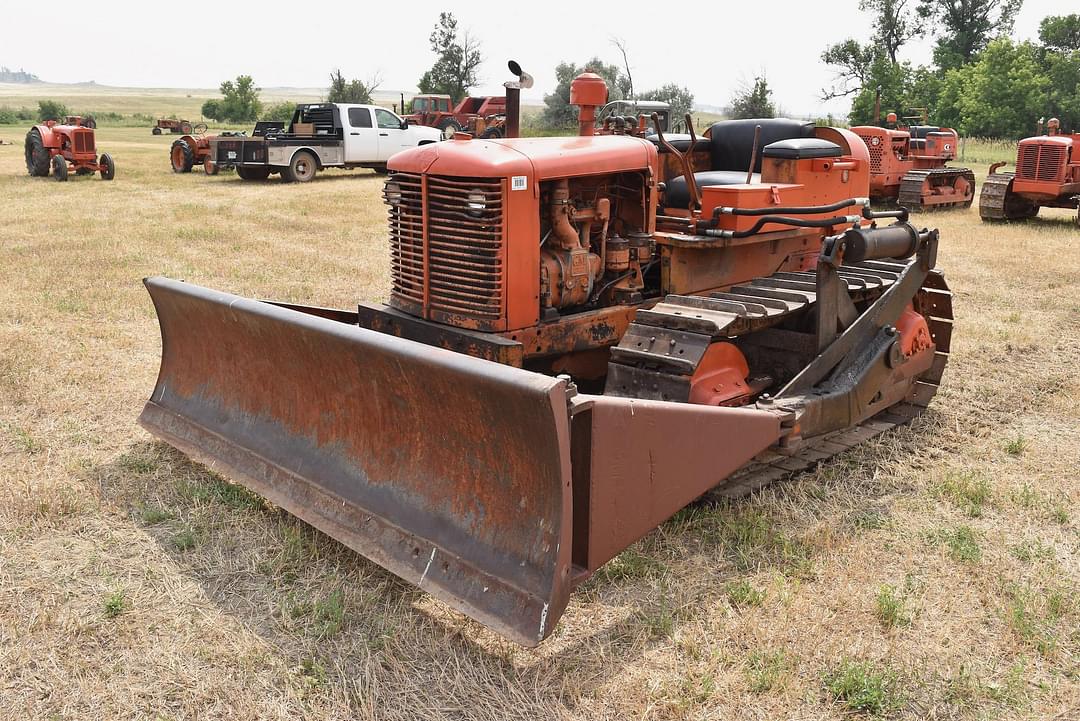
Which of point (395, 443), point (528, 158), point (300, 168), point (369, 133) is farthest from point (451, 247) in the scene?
point (369, 133)

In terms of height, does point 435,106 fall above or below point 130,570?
above

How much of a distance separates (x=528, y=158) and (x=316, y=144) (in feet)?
57.9

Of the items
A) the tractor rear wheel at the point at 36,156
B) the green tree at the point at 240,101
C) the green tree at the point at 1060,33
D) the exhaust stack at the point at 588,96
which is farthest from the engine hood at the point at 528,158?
the green tree at the point at 240,101

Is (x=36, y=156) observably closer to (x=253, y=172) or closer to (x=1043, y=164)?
(x=253, y=172)

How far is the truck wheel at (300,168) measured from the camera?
20.3m

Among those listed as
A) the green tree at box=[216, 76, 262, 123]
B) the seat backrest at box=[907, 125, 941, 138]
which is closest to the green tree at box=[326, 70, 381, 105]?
the green tree at box=[216, 76, 262, 123]

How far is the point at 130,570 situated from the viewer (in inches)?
150

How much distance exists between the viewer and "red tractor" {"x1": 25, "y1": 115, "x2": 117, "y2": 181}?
66.7ft

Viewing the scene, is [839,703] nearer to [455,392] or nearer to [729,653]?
[729,653]

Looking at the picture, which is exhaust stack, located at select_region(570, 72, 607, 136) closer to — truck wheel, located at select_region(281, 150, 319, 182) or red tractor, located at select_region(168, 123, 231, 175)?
truck wheel, located at select_region(281, 150, 319, 182)

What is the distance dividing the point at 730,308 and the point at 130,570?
2.97 metres

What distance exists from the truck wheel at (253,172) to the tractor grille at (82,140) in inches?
134

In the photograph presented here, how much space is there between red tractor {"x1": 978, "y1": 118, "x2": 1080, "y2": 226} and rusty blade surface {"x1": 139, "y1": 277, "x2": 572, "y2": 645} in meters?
13.9

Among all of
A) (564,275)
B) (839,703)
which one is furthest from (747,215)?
(839,703)
